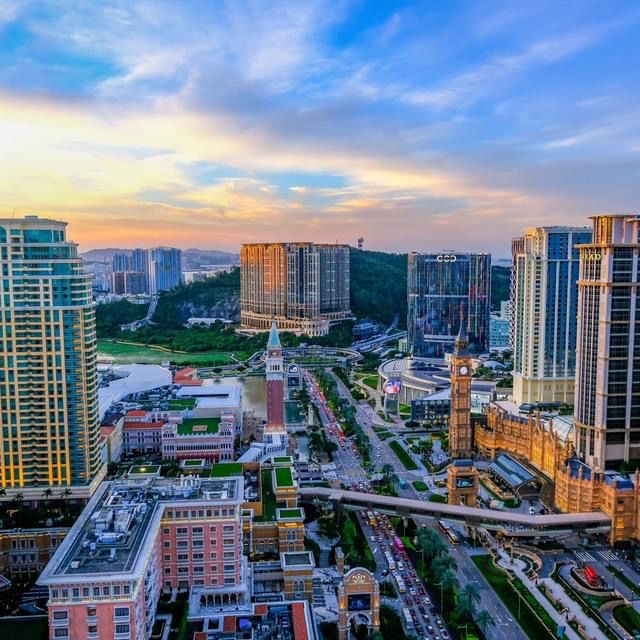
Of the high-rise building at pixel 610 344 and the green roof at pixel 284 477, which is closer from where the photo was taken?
the green roof at pixel 284 477

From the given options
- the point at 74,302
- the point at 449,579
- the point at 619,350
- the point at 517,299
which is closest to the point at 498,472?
the point at 619,350

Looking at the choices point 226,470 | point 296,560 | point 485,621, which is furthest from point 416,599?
point 226,470

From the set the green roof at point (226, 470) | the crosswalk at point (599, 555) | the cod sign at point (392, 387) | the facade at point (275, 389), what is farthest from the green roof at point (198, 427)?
the crosswalk at point (599, 555)

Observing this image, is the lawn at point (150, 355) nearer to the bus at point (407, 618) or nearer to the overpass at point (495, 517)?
the overpass at point (495, 517)

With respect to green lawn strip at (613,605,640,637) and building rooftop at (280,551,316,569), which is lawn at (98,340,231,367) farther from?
green lawn strip at (613,605,640,637)

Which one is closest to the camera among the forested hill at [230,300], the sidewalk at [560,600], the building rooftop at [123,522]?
the building rooftop at [123,522]

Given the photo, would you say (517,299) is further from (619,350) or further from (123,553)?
(123,553)

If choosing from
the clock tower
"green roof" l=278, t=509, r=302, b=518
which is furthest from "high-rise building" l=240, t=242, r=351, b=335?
"green roof" l=278, t=509, r=302, b=518

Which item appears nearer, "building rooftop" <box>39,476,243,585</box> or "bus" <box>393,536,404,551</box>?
"building rooftop" <box>39,476,243,585</box>
